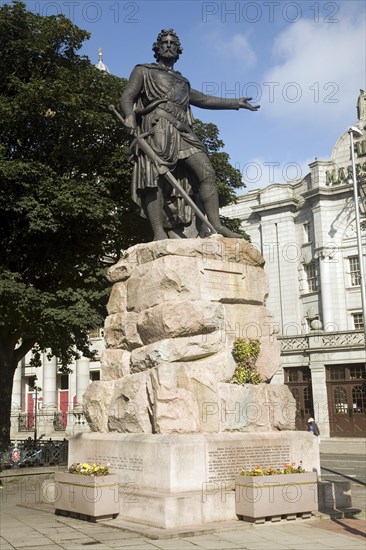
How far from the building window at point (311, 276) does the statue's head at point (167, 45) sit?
39993mm

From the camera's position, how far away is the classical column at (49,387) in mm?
58812

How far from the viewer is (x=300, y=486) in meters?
9.62

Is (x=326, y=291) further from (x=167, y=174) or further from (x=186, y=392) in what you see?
(x=186, y=392)

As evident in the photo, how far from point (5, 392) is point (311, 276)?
33509mm

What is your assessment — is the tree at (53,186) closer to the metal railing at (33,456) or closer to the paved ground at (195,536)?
the metal railing at (33,456)

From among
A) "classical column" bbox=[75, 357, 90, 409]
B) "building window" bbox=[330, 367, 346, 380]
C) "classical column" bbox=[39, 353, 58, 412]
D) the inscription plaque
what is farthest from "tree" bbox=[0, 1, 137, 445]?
"classical column" bbox=[39, 353, 58, 412]

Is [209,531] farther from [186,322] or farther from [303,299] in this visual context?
[303,299]

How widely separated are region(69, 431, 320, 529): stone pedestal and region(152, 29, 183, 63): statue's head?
7432 millimetres

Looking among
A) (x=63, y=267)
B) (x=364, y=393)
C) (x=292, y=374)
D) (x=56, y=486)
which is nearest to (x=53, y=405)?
(x=292, y=374)

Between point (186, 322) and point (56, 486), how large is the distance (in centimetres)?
363

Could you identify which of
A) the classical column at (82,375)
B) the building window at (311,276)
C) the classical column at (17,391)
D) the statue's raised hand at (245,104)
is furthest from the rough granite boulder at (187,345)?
the classical column at (17,391)

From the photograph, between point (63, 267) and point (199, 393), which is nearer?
point (199, 393)

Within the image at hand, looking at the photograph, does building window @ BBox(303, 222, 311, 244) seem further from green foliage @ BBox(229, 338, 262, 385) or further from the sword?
green foliage @ BBox(229, 338, 262, 385)

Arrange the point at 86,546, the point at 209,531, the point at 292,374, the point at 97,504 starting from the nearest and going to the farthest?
the point at 86,546
the point at 209,531
the point at 97,504
the point at 292,374
